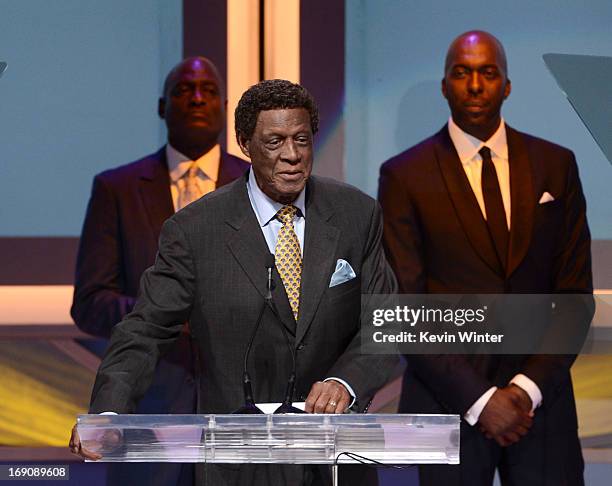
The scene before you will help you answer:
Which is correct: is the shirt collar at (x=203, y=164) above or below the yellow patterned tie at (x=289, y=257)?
above

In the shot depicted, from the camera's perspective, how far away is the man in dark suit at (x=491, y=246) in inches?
150

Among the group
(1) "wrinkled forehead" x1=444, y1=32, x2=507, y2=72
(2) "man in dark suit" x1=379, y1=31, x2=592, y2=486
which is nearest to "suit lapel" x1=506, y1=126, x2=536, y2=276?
(2) "man in dark suit" x1=379, y1=31, x2=592, y2=486

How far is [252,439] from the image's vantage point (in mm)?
2191

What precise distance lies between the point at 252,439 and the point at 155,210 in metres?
1.86

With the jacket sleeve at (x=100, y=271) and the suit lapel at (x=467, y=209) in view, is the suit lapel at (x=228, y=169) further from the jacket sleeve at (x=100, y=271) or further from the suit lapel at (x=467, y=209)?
the suit lapel at (x=467, y=209)

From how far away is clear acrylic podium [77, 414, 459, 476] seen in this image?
2.16 metres

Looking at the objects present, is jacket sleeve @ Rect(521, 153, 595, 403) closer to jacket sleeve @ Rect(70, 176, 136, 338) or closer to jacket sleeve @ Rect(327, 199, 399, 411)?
jacket sleeve @ Rect(327, 199, 399, 411)

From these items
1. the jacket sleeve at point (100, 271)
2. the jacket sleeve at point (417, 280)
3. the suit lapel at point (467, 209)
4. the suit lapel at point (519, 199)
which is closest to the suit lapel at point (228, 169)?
the jacket sleeve at point (100, 271)

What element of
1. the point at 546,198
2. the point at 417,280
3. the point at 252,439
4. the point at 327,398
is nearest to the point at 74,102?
the point at 417,280

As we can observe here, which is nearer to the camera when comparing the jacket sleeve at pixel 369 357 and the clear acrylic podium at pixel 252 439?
the clear acrylic podium at pixel 252 439

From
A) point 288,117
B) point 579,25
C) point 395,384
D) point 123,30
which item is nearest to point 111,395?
point 288,117

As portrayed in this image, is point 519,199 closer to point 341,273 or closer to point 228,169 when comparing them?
point 228,169

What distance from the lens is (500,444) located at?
3801 millimetres

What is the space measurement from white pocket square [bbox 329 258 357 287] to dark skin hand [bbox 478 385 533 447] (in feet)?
3.51
